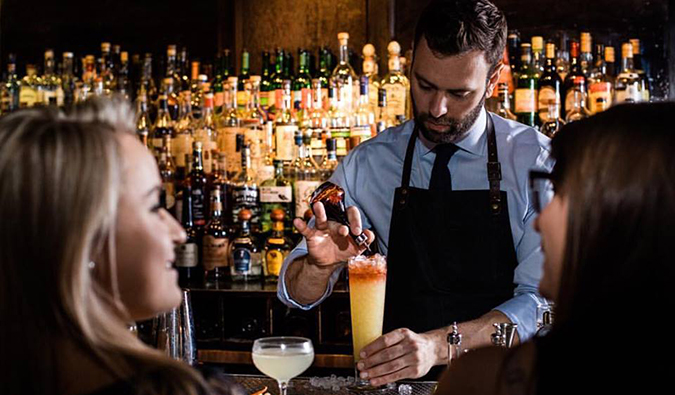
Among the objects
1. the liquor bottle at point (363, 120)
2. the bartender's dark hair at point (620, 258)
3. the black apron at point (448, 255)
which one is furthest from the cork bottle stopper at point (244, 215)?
the bartender's dark hair at point (620, 258)

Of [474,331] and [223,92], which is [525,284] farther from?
[223,92]

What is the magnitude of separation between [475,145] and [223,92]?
1947 mm

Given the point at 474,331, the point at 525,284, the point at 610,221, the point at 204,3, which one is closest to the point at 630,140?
the point at 610,221

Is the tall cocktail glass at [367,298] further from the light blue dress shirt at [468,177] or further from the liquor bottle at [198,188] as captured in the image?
the liquor bottle at [198,188]

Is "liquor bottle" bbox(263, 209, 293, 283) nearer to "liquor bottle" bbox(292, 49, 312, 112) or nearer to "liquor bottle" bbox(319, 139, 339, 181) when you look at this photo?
"liquor bottle" bbox(319, 139, 339, 181)

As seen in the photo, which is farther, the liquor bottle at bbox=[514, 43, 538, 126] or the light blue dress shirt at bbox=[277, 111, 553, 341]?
the liquor bottle at bbox=[514, 43, 538, 126]

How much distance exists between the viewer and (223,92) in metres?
4.35

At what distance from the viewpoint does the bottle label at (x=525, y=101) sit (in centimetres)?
389

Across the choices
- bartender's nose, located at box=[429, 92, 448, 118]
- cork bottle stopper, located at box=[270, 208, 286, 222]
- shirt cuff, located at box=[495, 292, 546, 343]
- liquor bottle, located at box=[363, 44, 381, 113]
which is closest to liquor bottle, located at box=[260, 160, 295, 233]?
cork bottle stopper, located at box=[270, 208, 286, 222]

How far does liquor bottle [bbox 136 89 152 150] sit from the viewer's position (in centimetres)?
437

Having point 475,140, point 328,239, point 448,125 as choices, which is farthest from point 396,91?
point 328,239

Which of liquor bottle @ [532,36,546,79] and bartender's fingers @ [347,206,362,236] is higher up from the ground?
→ liquor bottle @ [532,36,546,79]

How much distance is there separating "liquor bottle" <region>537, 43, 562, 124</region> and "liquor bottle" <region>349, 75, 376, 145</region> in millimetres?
728

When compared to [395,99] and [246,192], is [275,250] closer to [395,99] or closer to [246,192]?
[246,192]
